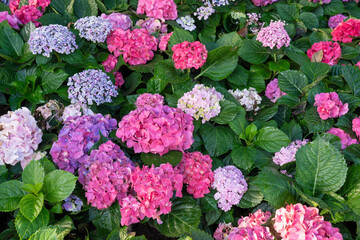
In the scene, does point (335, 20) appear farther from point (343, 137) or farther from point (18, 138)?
point (18, 138)

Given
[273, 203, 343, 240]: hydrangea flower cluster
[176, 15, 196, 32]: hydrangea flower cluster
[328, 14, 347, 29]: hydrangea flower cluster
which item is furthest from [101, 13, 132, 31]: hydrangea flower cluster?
[328, 14, 347, 29]: hydrangea flower cluster

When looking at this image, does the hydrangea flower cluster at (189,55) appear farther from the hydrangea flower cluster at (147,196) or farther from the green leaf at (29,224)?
the green leaf at (29,224)

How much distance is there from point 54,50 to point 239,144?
1.45m

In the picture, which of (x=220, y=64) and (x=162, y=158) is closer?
(x=162, y=158)

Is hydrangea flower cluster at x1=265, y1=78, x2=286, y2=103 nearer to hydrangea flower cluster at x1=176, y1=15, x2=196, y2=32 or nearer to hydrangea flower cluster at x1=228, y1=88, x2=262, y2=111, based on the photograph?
hydrangea flower cluster at x1=228, y1=88, x2=262, y2=111

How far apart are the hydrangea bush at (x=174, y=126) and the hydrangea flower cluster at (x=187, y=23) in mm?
16

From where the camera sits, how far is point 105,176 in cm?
167

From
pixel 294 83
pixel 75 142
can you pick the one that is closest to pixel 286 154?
pixel 294 83

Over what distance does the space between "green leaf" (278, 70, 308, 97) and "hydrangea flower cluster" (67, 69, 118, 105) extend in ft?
4.03

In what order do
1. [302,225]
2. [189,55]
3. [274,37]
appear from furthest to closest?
1. [274,37]
2. [189,55]
3. [302,225]

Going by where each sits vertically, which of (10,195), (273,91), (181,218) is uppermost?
(10,195)

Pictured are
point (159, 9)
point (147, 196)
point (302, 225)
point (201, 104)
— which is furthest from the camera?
point (159, 9)

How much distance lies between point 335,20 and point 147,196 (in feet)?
9.32

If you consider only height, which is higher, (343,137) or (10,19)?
(10,19)
